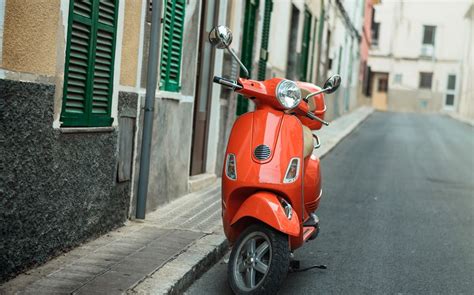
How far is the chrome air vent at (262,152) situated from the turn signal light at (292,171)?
6.4 inches

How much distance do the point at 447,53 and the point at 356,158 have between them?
126 ft

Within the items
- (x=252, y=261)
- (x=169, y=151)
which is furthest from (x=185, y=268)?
(x=169, y=151)

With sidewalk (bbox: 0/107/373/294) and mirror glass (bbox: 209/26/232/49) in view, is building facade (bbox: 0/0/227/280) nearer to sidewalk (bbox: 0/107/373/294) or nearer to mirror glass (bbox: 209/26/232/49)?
sidewalk (bbox: 0/107/373/294)

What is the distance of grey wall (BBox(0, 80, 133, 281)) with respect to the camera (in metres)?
4.27

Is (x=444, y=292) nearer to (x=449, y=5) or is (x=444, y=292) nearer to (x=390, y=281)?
(x=390, y=281)

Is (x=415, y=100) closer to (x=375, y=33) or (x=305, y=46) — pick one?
(x=375, y=33)

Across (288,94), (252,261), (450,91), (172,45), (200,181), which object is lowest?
(252,261)

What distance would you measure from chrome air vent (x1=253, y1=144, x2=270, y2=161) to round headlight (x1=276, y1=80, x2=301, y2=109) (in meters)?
0.31

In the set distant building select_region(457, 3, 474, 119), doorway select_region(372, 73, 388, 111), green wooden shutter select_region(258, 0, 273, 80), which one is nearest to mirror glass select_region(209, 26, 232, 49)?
green wooden shutter select_region(258, 0, 273, 80)

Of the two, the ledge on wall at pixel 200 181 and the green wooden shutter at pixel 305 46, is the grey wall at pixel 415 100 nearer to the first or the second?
the green wooden shutter at pixel 305 46

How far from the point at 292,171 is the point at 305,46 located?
14.7 meters

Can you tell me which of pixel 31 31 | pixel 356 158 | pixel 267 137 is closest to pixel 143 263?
pixel 267 137

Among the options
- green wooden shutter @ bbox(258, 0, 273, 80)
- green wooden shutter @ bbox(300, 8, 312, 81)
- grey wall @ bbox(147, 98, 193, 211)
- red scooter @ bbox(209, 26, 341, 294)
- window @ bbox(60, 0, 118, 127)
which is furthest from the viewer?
green wooden shutter @ bbox(300, 8, 312, 81)

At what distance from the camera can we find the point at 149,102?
664cm
